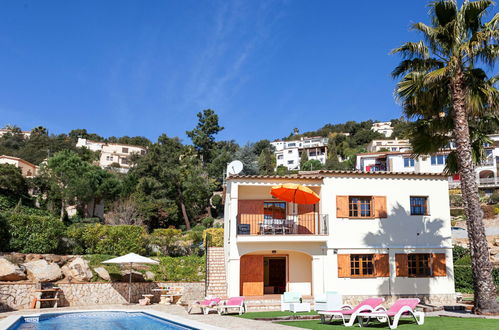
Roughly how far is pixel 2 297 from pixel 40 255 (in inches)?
159

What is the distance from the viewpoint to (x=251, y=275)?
67.8ft

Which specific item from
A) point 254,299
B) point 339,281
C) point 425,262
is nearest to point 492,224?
point 425,262

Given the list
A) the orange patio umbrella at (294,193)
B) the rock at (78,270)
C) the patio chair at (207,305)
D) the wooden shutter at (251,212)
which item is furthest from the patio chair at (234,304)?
the rock at (78,270)

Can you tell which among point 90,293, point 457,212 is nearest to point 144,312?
point 90,293

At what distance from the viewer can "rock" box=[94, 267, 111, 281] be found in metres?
21.6

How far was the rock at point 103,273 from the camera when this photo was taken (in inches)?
850

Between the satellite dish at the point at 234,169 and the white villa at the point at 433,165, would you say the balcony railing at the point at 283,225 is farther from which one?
the white villa at the point at 433,165

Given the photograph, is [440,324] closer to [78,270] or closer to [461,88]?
[461,88]

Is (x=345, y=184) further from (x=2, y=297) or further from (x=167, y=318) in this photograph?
(x=2, y=297)

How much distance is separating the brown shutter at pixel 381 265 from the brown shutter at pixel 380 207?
5.95 feet

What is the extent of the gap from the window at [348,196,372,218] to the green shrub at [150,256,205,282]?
8.76 metres

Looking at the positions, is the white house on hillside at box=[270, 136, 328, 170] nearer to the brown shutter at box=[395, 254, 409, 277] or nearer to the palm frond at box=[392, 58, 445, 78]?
the brown shutter at box=[395, 254, 409, 277]

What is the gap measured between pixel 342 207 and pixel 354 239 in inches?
60.0

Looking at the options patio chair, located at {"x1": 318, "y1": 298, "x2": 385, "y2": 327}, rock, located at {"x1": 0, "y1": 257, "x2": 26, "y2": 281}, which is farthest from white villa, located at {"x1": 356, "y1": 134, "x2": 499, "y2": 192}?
rock, located at {"x1": 0, "y1": 257, "x2": 26, "y2": 281}
